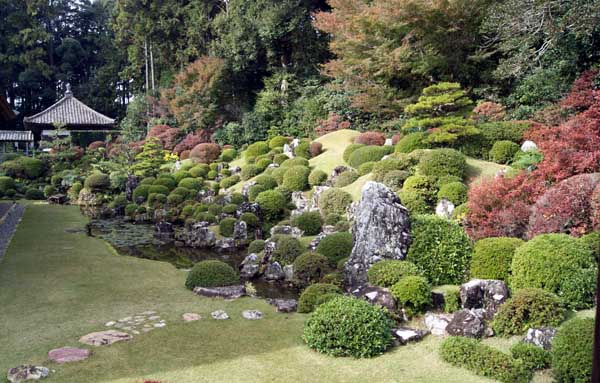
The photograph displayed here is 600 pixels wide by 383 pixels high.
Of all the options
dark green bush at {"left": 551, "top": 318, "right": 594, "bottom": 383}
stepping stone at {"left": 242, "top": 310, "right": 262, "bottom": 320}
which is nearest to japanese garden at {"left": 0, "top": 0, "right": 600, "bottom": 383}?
dark green bush at {"left": 551, "top": 318, "right": 594, "bottom": 383}

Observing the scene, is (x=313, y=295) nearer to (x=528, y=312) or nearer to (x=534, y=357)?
(x=528, y=312)

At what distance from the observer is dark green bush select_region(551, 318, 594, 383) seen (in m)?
4.84

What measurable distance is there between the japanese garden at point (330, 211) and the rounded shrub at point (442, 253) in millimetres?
35

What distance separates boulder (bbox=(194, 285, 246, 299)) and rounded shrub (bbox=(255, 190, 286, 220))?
277 inches

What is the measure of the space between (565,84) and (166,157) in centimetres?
1992

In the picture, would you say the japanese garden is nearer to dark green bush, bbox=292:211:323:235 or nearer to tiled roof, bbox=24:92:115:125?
dark green bush, bbox=292:211:323:235

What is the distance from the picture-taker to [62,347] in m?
6.14

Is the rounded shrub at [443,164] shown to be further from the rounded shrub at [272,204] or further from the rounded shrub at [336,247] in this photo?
the rounded shrub at [272,204]

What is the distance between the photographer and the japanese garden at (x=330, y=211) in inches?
238

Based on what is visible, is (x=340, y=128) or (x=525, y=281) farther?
(x=340, y=128)

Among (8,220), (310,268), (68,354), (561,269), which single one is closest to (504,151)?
(310,268)

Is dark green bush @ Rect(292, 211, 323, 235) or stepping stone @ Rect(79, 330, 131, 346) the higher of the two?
dark green bush @ Rect(292, 211, 323, 235)

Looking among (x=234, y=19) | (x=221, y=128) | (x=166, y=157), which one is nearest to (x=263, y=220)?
(x=166, y=157)

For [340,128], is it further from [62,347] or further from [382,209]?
[62,347]
